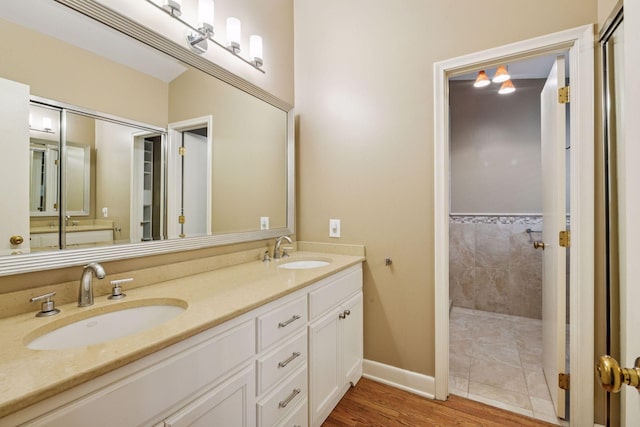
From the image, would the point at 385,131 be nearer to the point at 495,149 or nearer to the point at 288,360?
the point at 288,360

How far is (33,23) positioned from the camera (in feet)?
3.24

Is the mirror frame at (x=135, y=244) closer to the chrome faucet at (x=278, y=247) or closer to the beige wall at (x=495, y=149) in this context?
the chrome faucet at (x=278, y=247)

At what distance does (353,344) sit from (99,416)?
1.46m

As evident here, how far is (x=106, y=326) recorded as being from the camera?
1.02 metres

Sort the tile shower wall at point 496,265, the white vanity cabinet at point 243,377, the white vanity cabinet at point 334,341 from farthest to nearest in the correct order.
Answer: the tile shower wall at point 496,265, the white vanity cabinet at point 334,341, the white vanity cabinet at point 243,377

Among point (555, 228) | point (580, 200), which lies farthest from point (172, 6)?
point (555, 228)

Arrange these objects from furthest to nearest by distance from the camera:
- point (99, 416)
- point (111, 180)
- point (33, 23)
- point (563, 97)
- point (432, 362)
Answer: point (432, 362) < point (563, 97) < point (111, 180) < point (33, 23) < point (99, 416)

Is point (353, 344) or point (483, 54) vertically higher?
point (483, 54)

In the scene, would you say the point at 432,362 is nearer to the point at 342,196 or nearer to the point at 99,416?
the point at 342,196

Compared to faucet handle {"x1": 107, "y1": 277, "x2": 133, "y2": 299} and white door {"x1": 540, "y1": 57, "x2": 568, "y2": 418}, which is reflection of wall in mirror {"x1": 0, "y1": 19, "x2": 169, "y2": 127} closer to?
faucet handle {"x1": 107, "y1": 277, "x2": 133, "y2": 299}

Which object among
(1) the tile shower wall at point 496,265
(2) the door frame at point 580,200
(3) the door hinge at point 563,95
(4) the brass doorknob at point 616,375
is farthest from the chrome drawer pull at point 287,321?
(1) the tile shower wall at point 496,265

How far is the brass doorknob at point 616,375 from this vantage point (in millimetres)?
495

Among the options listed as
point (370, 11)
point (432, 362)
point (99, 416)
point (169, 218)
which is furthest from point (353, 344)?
point (370, 11)

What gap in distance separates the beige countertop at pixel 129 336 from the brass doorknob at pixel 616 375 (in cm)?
93
